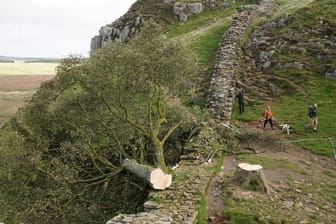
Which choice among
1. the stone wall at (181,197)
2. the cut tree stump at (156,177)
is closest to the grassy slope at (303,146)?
the stone wall at (181,197)

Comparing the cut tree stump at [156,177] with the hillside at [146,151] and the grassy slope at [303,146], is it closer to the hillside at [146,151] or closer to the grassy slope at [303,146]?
the hillside at [146,151]

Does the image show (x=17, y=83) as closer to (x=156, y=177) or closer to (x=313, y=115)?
(x=313, y=115)

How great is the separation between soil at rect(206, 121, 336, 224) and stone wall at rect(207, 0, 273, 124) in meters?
2.96

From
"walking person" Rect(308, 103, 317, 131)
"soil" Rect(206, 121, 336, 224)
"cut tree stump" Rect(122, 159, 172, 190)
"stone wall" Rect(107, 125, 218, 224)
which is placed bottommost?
"soil" Rect(206, 121, 336, 224)

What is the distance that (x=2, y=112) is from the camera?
72188mm

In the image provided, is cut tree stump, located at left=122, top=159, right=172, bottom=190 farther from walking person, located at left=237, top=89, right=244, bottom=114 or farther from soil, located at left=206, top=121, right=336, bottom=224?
walking person, located at left=237, top=89, right=244, bottom=114

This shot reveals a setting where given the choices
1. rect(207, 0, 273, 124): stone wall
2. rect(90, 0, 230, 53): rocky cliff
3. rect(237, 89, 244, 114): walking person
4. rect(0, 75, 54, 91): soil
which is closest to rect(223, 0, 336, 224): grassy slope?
rect(237, 89, 244, 114): walking person

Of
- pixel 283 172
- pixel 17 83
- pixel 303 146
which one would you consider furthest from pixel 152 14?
pixel 17 83

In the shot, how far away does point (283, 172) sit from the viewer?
23359 millimetres

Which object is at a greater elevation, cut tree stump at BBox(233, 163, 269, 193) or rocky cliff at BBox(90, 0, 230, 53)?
rocky cliff at BBox(90, 0, 230, 53)

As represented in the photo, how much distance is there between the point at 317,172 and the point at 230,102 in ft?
44.1

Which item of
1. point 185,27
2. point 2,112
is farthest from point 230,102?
point 2,112

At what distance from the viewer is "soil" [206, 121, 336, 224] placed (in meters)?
18.6

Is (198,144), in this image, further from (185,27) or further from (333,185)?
(185,27)
